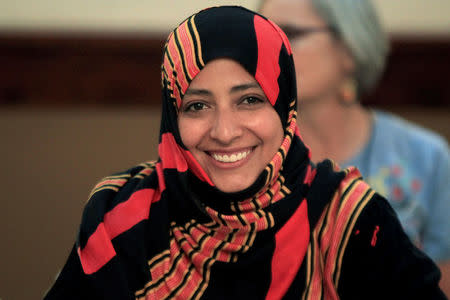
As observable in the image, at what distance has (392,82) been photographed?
2.60 metres

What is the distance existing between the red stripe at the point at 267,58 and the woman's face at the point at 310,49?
766mm

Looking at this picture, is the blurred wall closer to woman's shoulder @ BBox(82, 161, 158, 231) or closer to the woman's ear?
the woman's ear

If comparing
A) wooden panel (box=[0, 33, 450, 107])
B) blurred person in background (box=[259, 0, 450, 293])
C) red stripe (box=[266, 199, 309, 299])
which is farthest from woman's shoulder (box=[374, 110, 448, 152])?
red stripe (box=[266, 199, 309, 299])

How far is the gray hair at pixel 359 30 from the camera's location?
6.53ft

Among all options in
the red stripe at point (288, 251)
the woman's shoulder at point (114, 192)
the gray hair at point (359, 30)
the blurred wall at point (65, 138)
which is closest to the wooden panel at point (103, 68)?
the blurred wall at point (65, 138)

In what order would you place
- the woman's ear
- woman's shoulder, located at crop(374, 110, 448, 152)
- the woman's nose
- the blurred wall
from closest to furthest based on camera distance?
the woman's nose
woman's shoulder, located at crop(374, 110, 448, 152)
the woman's ear
the blurred wall

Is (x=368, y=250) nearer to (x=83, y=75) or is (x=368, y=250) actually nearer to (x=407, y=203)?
(x=407, y=203)

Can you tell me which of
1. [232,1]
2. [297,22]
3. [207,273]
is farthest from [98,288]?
[297,22]

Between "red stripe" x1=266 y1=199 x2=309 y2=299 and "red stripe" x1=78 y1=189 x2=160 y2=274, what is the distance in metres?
0.29

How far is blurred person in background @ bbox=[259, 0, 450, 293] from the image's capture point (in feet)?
6.02

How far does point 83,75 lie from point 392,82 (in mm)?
1389

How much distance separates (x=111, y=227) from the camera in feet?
3.99

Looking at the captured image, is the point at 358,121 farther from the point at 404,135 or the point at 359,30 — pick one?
the point at 359,30

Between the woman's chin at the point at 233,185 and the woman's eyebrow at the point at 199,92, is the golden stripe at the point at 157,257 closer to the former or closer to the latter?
the woman's chin at the point at 233,185
